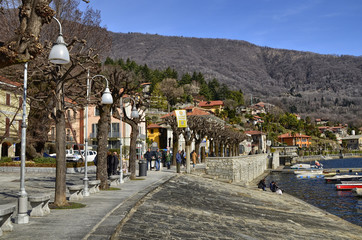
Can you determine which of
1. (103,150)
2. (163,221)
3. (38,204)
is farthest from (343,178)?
→ (38,204)

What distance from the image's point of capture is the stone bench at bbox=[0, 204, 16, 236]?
8.17m

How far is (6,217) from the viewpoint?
341 inches

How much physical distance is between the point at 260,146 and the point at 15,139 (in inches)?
3726

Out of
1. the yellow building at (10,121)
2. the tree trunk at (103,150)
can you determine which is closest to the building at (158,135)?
the yellow building at (10,121)

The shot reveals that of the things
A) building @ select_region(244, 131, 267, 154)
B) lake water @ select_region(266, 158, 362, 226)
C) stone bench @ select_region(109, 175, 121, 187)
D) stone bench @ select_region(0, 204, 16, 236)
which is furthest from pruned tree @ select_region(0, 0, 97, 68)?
building @ select_region(244, 131, 267, 154)

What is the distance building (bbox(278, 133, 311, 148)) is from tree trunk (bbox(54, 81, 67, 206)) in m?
144

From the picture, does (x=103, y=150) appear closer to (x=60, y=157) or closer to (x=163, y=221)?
(x=60, y=157)

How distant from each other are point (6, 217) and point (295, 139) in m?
151

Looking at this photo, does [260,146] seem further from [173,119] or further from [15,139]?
[15,139]

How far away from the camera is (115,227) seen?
963 centimetres

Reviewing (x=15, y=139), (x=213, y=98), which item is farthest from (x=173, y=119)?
(x=213, y=98)

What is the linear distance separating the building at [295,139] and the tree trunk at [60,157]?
5656 inches

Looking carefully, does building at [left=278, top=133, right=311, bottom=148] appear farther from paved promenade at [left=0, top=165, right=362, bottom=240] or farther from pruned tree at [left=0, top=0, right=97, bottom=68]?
pruned tree at [left=0, top=0, right=97, bottom=68]

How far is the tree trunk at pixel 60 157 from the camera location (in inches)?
490
